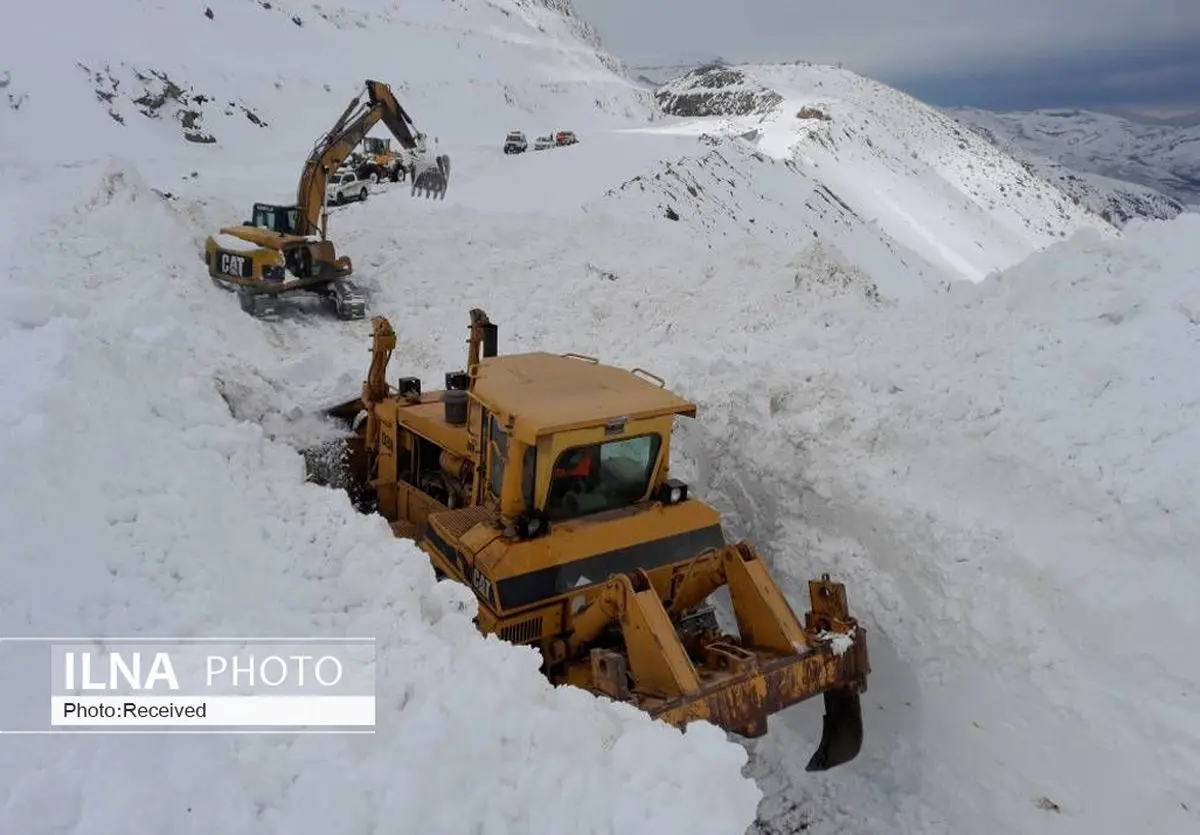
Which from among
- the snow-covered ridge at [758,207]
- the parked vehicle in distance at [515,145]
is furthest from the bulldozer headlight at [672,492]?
the parked vehicle in distance at [515,145]

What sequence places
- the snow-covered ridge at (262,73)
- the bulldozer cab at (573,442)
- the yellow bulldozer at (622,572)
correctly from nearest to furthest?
the yellow bulldozer at (622,572)
the bulldozer cab at (573,442)
the snow-covered ridge at (262,73)

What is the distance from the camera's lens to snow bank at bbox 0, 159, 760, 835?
126 inches

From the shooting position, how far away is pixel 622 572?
5723 mm

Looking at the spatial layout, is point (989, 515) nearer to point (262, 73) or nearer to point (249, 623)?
point (249, 623)

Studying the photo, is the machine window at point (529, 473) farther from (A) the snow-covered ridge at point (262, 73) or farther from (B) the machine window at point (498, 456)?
(A) the snow-covered ridge at point (262, 73)

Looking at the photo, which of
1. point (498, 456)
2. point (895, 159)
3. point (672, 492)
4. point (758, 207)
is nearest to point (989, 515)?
point (672, 492)

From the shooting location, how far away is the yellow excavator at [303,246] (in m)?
12.8

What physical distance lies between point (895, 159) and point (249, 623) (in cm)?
5232

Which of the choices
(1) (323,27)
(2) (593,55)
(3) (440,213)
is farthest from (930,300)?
(2) (593,55)

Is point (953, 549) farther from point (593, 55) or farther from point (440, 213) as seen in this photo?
point (593, 55)

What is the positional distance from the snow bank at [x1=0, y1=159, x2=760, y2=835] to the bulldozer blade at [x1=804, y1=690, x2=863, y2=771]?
2.13m

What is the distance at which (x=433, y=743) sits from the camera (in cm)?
354

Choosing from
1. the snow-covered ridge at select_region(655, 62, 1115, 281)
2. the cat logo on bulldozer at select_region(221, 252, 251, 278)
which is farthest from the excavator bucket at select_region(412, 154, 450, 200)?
the snow-covered ridge at select_region(655, 62, 1115, 281)

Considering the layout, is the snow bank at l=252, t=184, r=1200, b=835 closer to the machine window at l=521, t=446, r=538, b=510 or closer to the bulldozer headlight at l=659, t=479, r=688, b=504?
the bulldozer headlight at l=659, t=479, r=688, b=504
